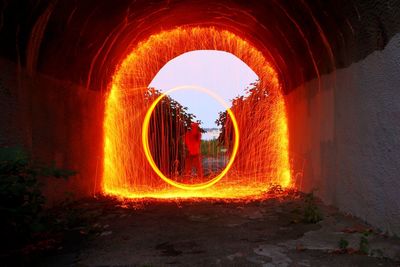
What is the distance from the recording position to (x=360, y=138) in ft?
18.1

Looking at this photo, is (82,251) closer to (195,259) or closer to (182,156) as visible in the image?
(195,259)

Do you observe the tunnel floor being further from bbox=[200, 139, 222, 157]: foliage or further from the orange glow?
bbox=[200, 139, 222, 157]: foliage

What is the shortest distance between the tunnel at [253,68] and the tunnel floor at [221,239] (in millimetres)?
418

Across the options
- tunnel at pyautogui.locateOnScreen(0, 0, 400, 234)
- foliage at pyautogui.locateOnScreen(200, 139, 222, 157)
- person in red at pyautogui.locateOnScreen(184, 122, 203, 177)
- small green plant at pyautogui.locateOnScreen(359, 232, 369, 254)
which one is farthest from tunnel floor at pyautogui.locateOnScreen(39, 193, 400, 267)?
foliage at pyautogui.locateOnScreen(200, 139, 222, 157)

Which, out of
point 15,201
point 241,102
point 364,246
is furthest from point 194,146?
point 15,201

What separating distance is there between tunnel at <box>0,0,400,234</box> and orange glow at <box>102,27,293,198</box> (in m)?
0.04

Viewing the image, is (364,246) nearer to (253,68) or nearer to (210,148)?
(253,68)

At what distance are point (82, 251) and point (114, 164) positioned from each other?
5.67 m

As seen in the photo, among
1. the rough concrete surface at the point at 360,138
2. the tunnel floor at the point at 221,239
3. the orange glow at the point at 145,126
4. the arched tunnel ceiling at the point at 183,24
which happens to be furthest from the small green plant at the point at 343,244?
the orange glow at the point at 145,126

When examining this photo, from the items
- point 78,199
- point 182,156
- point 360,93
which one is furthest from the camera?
point 182,156

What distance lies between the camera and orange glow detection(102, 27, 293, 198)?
1013 cm

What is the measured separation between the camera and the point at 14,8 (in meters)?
5.03

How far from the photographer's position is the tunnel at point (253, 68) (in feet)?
16.3

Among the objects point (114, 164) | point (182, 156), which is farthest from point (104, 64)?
point (182, 156)
